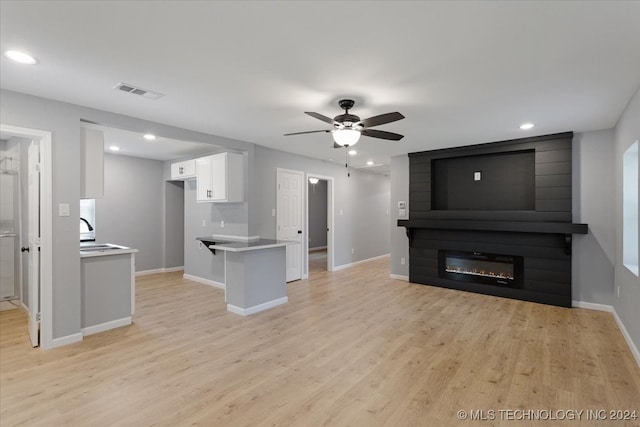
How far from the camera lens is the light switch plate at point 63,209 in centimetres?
322

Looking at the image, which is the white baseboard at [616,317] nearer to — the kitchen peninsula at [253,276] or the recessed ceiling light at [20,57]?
the kitchen peninsula at [253,276]

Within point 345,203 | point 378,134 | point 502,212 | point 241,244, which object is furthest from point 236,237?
point 502,212

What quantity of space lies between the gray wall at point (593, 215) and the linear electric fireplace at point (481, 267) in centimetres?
73

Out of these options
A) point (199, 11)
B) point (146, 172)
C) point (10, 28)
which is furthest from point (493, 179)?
point (146, 172)

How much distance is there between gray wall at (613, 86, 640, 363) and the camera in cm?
300

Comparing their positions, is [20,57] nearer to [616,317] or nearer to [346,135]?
[346,135]

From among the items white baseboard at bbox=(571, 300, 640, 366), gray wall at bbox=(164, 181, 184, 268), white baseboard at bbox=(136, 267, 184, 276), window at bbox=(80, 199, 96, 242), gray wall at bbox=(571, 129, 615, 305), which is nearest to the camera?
white baseboard at bbox=(571, 300, 640, 366)

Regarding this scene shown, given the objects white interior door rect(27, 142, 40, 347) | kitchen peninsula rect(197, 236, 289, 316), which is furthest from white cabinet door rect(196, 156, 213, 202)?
white interior door rect(27, 142, 40, 347)

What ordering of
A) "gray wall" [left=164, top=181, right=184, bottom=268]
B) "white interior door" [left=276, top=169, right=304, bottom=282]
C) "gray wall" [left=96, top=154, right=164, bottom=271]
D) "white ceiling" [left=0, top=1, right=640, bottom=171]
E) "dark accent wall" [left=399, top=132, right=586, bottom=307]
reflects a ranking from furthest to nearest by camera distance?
"gray wall" [left=164, top=181, right=184, bottom=268] < "gray wall" [left=96, top=154, right=164, bottom=271] < "white interior door" [left=276, top=169, right=304, bottom=282] < "dark accent wall" [left=399, top=132, right=586, bottom=307] < "white ceiling" [left=0, top=1, right=640, bottom=171]

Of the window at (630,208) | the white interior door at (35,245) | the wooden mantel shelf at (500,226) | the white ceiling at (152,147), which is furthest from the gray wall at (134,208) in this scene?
the window at (630,208)

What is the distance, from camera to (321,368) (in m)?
2.78

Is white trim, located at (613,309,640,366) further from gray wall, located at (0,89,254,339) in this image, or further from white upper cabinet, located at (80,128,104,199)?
white upper cabinet, located at (80,128,104,199)

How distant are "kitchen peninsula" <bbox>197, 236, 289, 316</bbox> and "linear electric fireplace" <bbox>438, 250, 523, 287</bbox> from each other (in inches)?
116

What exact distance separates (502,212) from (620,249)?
1501mm
